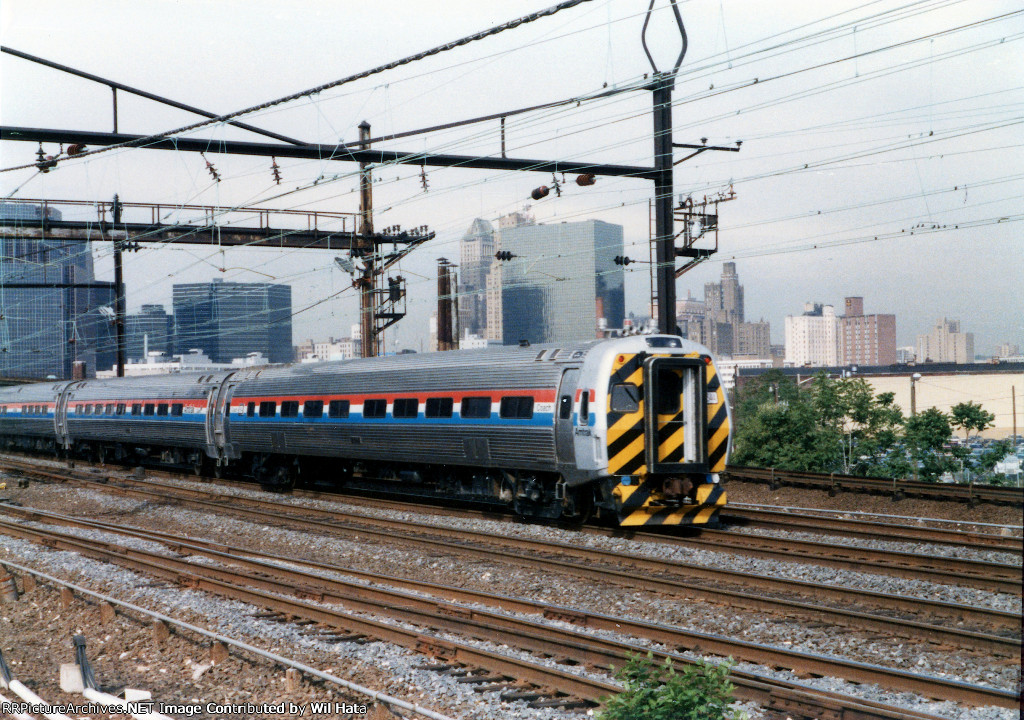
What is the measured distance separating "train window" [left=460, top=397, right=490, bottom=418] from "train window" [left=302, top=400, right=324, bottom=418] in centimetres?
541

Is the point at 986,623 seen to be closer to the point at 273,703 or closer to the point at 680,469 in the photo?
the point at 680,469

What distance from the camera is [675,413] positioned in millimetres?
15852

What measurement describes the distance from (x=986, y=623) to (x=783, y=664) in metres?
2.76

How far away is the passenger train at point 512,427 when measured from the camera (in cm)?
1534

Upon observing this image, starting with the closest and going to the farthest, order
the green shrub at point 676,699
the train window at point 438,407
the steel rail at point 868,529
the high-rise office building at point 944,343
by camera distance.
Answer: the green shrub at point 676,699
the steel rail at point 868,529
the train window at point 438,407
the high-rise office building at point 944,343

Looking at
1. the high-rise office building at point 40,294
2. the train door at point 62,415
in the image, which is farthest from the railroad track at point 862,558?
the train door at point 62,415

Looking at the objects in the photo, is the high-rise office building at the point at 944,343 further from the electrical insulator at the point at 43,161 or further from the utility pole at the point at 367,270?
the electrical insulator at the point at 43,161

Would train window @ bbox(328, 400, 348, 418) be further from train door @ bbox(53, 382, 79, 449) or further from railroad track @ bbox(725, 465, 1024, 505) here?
train door @ bbox(53, 382, 79, 449)

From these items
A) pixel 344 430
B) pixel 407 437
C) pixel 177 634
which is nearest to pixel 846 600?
pixel 177 634

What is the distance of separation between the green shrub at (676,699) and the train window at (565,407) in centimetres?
895

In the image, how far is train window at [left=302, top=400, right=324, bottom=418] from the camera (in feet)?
72.3

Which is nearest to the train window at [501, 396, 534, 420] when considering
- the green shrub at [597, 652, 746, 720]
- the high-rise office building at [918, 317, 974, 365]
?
the green shrub at [597, 652, 746, 720]

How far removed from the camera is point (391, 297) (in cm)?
2948

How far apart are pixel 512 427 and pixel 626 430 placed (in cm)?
231
